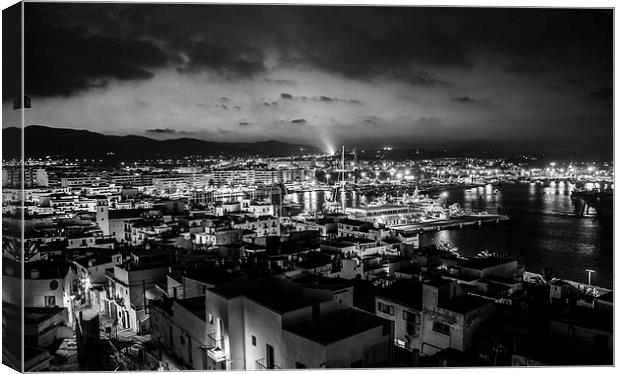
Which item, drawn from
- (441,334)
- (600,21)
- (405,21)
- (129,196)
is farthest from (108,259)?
(129,196)

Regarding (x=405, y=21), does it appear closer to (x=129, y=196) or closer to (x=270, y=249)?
(x=270, y=249)

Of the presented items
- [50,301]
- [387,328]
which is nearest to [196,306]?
[387,328]

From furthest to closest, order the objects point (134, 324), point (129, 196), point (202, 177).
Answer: point (202, 177) → point (129, 196) → point (134, 324)

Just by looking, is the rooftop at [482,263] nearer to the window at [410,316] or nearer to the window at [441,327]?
the window at [410,316]

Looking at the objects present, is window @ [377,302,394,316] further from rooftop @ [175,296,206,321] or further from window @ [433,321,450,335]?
rooftop @ [175,296,206,321]

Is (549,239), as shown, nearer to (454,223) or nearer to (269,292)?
(454,223)

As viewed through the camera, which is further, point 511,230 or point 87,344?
point 511,230
